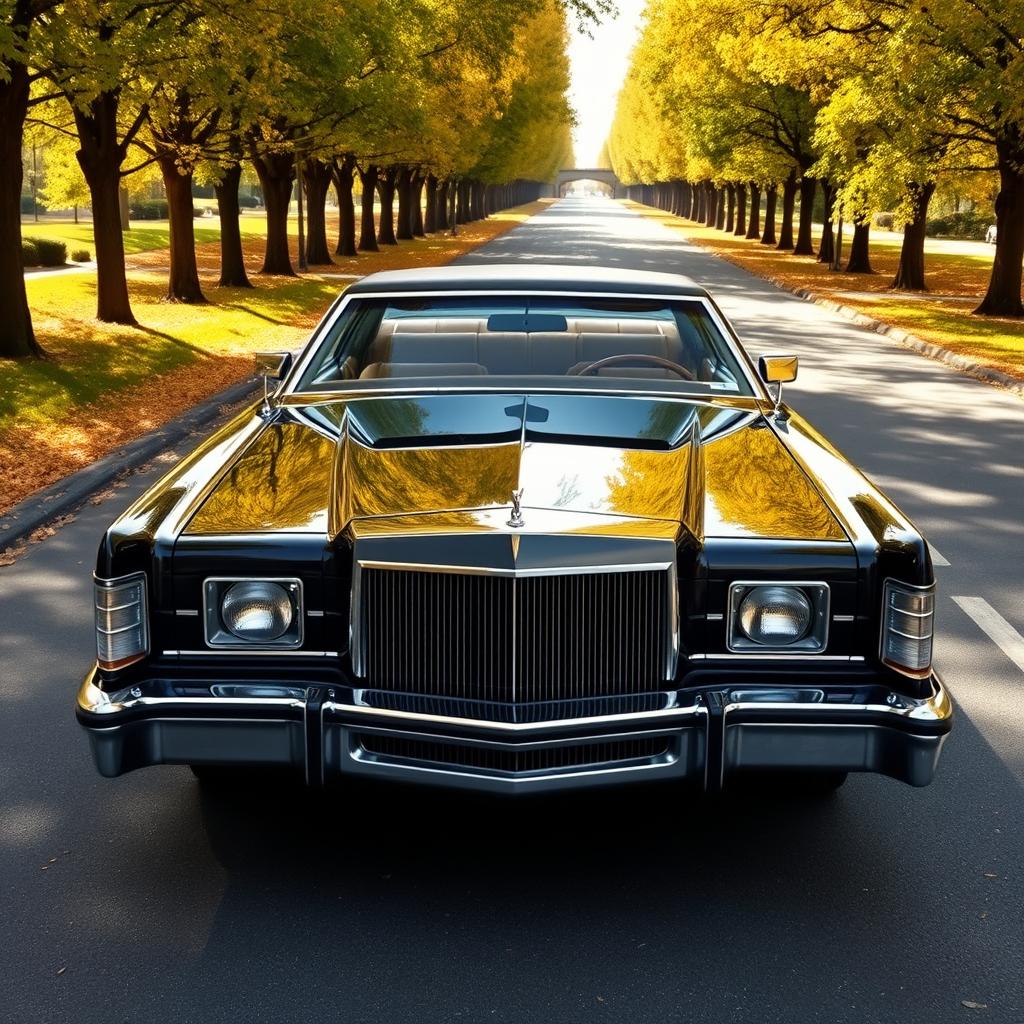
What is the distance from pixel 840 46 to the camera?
23.9 m

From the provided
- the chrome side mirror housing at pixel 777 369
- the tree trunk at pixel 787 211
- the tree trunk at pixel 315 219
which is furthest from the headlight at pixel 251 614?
the tree trunk at pixel 787 211

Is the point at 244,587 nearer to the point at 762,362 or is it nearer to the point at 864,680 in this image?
the point at 864,680

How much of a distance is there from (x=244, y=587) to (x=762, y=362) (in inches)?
112

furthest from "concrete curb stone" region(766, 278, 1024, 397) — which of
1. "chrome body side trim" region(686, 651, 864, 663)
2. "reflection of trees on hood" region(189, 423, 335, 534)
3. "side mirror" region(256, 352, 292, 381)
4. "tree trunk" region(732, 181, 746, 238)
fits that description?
"tree trunk" region(732, 181, 746, 238)

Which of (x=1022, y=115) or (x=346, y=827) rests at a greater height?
(x=1022, y=115)

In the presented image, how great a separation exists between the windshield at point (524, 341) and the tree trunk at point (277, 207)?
28.3 m

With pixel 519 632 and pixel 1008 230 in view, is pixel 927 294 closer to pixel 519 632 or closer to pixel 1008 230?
pixel 1008 230

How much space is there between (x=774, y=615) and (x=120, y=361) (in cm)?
1402

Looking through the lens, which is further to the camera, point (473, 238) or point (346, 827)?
point (473, 238)

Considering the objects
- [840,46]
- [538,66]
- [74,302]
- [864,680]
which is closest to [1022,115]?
[840,46]

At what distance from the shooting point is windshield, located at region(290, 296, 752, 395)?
A: 17.5ft

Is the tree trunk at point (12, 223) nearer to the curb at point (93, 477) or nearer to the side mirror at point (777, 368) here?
the curb at point (93, 477)

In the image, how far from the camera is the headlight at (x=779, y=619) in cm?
363

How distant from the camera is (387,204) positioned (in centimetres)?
5134
